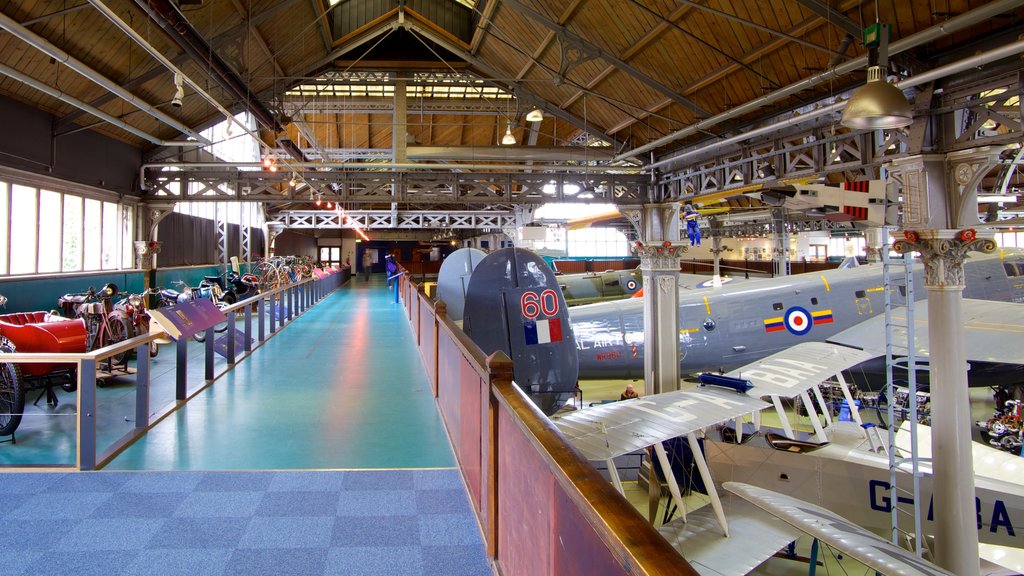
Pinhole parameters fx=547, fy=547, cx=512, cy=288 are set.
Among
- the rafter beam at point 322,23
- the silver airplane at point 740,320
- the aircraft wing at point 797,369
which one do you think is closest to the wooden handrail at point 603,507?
the aircraft wing at point 797,369

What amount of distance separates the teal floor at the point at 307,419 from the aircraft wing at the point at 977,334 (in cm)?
683

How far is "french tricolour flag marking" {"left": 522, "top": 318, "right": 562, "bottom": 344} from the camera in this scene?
5.25 m

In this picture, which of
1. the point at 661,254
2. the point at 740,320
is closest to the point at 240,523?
the point at 740,320

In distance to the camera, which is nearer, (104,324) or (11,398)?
(11,398)

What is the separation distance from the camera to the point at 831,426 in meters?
7.28

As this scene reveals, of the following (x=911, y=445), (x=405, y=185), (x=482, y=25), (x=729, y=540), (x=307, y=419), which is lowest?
(x=729, y=540)

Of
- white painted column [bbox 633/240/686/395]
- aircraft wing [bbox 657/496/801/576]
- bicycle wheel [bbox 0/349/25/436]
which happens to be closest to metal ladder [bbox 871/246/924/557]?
aircraft wing [bbox 657/496/801/576]

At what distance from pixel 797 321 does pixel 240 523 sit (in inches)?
414

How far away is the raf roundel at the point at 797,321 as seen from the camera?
10.7 metres

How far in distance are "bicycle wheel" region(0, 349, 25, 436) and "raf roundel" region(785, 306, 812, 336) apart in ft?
37.1

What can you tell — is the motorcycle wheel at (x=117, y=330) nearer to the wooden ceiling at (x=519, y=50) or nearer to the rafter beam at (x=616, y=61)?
the wooden ceiling at (x=519, y=50)

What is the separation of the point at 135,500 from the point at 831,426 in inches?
301

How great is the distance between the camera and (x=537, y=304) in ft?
17.3

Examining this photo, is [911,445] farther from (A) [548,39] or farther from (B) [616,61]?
(A) [548,39]
